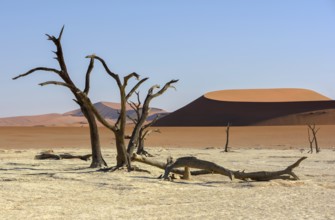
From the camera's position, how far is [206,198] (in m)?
10.1

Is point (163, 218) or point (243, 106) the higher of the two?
point (243, 106)

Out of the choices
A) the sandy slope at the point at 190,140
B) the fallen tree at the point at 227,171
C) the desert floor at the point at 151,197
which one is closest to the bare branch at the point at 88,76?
the desert floor at the point at 151,197

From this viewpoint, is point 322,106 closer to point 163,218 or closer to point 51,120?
point 163,218

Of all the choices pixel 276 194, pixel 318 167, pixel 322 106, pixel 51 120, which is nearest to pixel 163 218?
pixel 276 194

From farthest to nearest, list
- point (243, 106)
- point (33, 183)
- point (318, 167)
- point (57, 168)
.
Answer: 1. point (243, 106)
2. point (318, 167)
3. point (57, 168)
4. point (33, 183)

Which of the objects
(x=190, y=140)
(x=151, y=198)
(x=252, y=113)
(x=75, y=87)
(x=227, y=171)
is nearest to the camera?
(x=151, y=198)

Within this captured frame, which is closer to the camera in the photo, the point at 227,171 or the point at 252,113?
the point at 227,171

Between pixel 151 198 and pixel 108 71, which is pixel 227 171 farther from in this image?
pixel 108 71

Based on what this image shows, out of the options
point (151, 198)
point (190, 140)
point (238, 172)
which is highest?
point (190, 140)

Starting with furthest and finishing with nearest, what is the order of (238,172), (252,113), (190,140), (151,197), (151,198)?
1. (252,113)
2. (190,140)
3. (238,172)
4. (151,197)
5. (151,198)

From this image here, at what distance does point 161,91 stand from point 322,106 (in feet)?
195

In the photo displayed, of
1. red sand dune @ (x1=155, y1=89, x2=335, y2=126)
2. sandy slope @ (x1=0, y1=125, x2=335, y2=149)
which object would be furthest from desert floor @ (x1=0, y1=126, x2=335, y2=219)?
red sand dune @ (x1=155, y1=89, x2=335, y2=126)

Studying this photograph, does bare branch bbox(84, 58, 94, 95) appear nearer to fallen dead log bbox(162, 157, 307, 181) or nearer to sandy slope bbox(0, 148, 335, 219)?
sandy slope bbox(0, 148, 335, 219)

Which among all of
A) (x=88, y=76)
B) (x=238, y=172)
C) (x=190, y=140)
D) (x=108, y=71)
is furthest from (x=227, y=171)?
(x=190, y=140)
